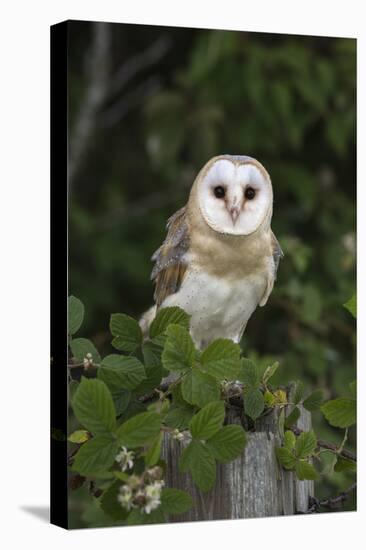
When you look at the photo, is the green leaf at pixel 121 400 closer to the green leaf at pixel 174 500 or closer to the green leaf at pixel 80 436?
the green leaf at pixel 80 436

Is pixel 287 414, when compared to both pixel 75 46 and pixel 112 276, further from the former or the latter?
pixel 75 46

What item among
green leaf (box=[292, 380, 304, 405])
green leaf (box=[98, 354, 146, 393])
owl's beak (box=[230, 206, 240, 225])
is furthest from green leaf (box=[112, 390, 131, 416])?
owl's beak (box=[230, 206, 240, 225])

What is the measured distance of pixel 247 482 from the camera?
3471 mm

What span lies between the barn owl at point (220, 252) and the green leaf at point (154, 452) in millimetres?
617

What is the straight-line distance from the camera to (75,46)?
5871 millimetres

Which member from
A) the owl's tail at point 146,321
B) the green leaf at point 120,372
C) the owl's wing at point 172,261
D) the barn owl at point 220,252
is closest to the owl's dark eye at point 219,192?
the barn owl at point 220,252

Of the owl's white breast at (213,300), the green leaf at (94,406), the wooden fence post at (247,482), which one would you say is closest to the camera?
the green leaf at (94,406)

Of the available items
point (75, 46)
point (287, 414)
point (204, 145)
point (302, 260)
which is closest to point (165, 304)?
point (287, 414)

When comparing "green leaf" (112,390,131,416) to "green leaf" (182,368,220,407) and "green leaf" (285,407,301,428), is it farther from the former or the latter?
"green leaf" (285,407,301,428)

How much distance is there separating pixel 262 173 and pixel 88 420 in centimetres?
100

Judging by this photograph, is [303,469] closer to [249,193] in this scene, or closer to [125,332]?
[125,332]

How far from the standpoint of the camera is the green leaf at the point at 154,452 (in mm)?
3258

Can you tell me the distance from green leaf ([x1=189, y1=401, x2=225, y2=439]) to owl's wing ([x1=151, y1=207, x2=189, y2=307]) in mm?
732

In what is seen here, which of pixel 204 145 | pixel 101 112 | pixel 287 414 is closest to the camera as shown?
pixel 287 414
